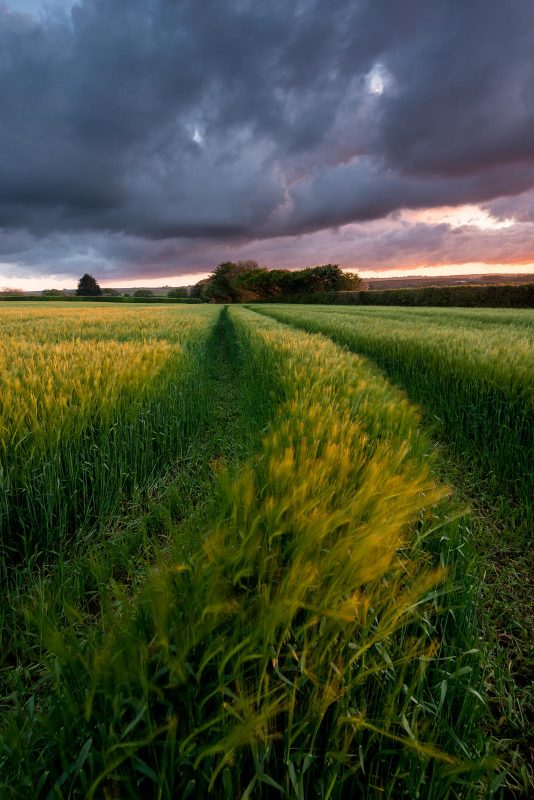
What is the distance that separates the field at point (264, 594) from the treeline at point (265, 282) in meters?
64.7

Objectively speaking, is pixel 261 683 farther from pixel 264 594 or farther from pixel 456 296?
pixel 456 296

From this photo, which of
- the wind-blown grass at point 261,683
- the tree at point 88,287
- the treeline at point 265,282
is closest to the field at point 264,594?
the wind-blown grass at point 261,683

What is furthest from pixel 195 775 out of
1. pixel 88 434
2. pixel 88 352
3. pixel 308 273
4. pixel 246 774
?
pixel 308 273

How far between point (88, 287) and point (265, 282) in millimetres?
56533

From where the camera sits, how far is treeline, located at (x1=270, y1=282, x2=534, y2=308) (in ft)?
101

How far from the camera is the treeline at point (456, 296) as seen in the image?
30734mm

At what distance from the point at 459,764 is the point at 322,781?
298mm

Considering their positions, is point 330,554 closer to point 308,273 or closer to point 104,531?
point 104,531

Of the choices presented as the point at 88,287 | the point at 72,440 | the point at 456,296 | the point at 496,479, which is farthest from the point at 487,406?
the point at 88,287

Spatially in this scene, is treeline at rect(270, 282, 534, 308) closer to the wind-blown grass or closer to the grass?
the grass

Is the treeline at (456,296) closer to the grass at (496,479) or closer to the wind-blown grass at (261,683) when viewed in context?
the grass at (496,479)

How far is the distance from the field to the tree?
112 meters

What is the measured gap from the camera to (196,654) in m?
0.89

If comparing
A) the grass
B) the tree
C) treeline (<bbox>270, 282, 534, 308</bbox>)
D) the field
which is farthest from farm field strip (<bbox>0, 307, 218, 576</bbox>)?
the tree
